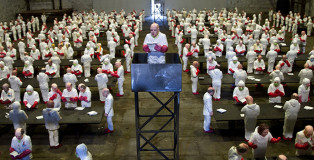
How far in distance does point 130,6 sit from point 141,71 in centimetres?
2842

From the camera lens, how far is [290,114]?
312 inches

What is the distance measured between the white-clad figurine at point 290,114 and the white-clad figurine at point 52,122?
19.9ft

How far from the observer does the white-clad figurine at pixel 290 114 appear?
7.78 metres

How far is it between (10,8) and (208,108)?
2408cm

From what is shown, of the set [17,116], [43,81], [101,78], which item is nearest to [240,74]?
[101,78]

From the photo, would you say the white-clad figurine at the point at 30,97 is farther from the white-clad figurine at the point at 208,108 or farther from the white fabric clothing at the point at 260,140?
the white fabric clothing at the point at 260,140

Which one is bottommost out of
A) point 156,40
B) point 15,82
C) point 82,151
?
point 82,151

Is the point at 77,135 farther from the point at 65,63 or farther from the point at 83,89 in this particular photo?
the point at 65,63

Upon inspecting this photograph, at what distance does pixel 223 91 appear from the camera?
12000 millimetres

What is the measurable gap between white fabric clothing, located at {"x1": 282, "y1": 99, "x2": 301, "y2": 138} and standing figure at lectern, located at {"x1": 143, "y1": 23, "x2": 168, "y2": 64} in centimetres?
414

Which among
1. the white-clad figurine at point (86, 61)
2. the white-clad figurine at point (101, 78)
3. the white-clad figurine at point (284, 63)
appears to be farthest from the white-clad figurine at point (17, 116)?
the white-clad figurine at point (284, 63)

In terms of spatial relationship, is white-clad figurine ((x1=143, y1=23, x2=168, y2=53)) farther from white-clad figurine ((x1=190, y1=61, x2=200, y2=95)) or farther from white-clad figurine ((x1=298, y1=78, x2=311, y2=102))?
white-clad figurine ((x1=298, y1=78, x2=311, y2=102))

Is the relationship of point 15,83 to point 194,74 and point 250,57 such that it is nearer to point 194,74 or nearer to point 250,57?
point 194,74

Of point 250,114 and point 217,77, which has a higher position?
point 217,77
